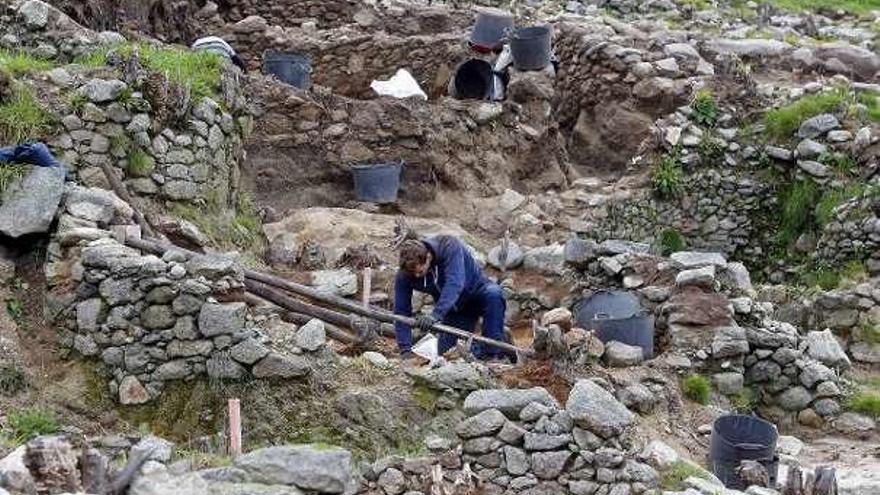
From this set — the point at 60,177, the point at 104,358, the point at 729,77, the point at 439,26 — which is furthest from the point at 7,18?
the point at 729,77

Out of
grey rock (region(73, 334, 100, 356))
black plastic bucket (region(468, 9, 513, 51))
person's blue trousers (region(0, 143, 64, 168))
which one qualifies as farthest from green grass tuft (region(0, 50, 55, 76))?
black plastic bucket (region(468, 9, 513, 51))

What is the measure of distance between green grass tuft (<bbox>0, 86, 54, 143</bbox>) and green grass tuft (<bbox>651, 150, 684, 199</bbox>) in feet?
22.7

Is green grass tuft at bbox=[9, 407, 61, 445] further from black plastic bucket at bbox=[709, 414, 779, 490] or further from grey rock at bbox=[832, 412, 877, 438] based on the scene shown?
grey rock at bbox=[832, 412, 877, 438]

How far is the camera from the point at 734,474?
9078mm

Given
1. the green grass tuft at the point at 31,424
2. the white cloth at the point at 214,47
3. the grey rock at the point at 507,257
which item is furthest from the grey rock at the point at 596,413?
the white cloth at the point at 214,47

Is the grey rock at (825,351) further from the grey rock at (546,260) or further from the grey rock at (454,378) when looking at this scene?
the grey rock at (454,378)

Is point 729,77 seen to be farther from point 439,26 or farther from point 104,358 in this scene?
point 104,358

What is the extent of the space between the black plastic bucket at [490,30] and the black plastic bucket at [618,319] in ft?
21.6

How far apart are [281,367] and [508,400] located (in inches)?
66.4

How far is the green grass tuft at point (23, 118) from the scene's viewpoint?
11.3 m

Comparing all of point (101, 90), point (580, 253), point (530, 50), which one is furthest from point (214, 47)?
point (580, 253)

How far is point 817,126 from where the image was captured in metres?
15.7

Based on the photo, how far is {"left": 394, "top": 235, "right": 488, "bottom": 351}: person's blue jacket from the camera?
389 inches

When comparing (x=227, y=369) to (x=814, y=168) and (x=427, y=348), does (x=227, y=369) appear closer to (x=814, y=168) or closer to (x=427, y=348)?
(x=427, y=348)
